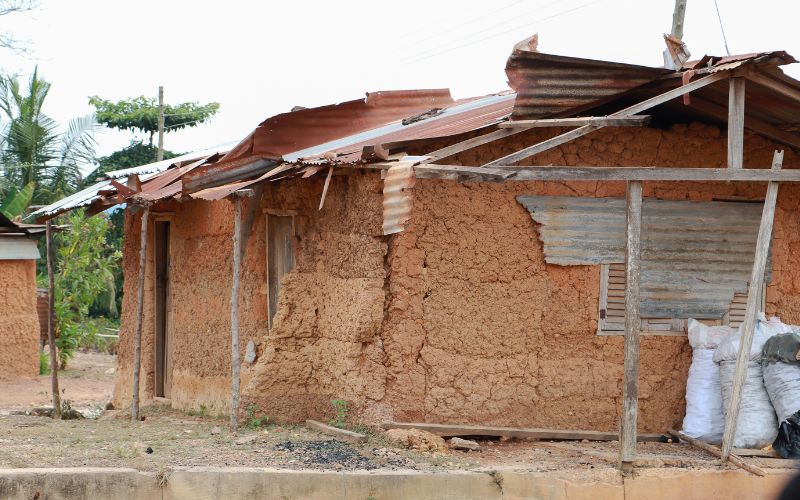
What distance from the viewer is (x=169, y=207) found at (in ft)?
37.8

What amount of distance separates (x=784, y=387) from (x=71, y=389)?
12.1 m

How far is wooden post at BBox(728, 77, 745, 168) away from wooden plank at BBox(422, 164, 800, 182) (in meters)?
0.10

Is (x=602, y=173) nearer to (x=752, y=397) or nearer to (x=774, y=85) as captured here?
(x=774, y=85)

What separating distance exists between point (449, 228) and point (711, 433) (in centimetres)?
268

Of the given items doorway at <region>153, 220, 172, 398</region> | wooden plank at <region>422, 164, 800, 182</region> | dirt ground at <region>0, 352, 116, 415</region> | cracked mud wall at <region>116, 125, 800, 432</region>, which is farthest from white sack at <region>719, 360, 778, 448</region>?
dirt ground at <region>0, 352, 116, 415</region>

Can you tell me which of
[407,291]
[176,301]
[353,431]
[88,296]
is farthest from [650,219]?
[88,296]

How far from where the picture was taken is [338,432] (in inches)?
325

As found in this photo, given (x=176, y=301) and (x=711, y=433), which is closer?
(x=711, y=433)

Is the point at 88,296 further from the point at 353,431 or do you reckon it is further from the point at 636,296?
the point at 636,296

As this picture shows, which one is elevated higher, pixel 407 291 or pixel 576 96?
pixel 576 96

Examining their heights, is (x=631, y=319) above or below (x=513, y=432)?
above

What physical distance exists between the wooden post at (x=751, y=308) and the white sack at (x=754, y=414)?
532 mm

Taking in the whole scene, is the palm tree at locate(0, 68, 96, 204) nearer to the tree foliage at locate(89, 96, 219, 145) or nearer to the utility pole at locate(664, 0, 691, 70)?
the tree foliage at locate(89, 96, 219, 145)

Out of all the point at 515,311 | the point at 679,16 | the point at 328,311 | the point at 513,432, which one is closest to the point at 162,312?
the point at 328,311
